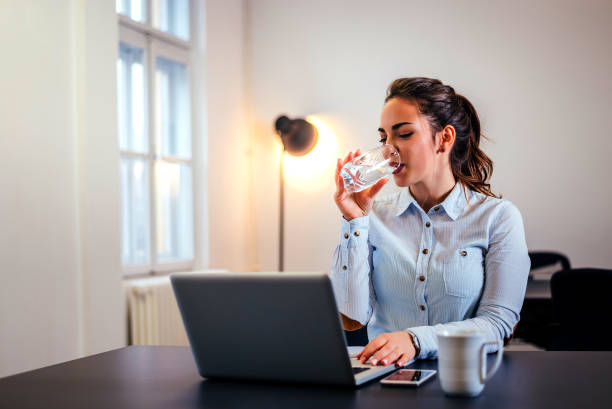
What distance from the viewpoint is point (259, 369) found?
3.68ft

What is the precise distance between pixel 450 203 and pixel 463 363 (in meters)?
0.83

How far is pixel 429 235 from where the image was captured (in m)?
1.75

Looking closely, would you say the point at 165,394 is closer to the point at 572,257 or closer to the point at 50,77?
the point at 50,77

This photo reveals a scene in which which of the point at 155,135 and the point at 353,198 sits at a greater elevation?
the point at 155,135

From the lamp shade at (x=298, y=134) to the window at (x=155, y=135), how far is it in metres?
0.65

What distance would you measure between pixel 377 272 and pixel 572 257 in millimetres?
2505

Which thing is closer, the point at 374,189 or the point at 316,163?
the point at 374,189

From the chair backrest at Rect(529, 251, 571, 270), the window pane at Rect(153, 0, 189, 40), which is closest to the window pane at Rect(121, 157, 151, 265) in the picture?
the window pane at Rect(153, 0, 189, 40)

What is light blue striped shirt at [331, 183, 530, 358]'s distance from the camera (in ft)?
5.31

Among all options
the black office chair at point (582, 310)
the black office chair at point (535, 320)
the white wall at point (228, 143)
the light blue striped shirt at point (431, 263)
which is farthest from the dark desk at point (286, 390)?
→ the white wall at point (228, 143)

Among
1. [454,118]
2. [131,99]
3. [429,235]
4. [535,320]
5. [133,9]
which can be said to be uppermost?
[133,9]

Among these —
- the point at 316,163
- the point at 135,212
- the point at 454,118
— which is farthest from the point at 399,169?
the point at 316,163

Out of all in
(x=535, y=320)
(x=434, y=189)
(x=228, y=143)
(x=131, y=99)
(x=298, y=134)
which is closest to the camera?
(x=434, y=189)

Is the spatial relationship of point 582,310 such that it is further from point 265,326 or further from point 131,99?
point 131,99
